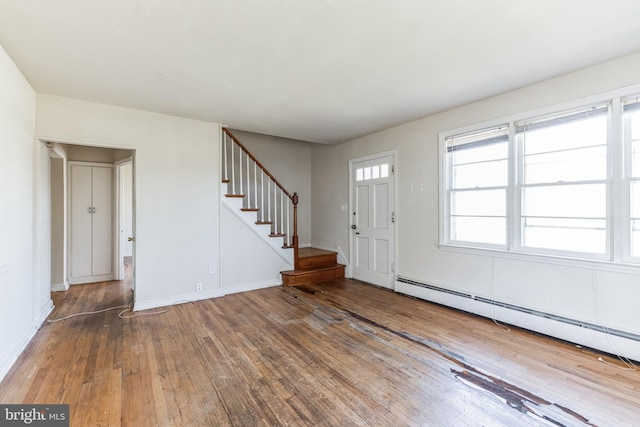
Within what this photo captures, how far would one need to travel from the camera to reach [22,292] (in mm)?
2680

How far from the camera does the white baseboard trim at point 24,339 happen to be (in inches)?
87.3

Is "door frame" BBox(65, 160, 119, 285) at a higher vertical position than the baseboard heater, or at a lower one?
higher

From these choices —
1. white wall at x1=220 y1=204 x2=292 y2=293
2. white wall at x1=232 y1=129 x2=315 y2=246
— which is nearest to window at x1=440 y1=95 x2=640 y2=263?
white wall at x1=220 y1=204 x2=292 y2=293

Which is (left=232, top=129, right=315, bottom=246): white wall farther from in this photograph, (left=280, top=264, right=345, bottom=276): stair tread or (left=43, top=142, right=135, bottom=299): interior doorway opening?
(left=43, top=142, right=135, bottom=299): interior doorway opening

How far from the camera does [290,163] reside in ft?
20.2

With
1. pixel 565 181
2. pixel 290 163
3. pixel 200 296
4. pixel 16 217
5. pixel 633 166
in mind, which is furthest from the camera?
pixel 290 163

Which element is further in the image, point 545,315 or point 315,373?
point 545,315

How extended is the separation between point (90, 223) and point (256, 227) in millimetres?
2994

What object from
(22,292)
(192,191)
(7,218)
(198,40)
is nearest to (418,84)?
(198,40)

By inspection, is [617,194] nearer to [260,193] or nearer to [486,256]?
[486,256]

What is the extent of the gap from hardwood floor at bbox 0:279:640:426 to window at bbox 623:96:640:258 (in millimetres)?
1095

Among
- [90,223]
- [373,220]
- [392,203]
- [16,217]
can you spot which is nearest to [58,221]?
[90,223]

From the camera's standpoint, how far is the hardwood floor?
179cm

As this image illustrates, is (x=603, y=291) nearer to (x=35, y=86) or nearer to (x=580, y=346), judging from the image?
(x=580, y=346)
